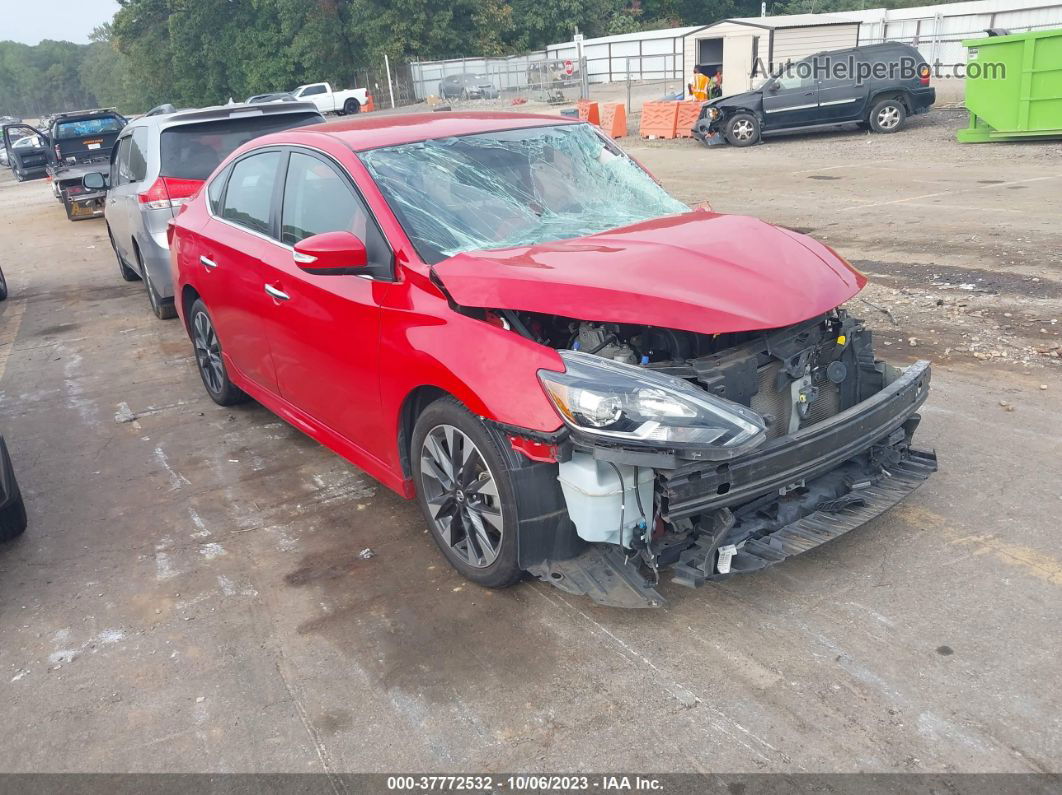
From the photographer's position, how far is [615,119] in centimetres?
2306

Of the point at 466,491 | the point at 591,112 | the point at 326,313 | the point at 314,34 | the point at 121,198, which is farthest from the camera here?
the point at 314,34

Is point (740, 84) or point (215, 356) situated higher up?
point (740, 84)

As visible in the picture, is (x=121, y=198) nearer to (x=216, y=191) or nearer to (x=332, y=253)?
(x=216, y=191)

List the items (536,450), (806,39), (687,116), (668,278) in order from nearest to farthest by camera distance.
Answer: (536,450)
(668,278)
(687,116)
(806,39)

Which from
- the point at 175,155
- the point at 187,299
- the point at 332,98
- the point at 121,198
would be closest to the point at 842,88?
the point at 175,155

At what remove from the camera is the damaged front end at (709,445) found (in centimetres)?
290

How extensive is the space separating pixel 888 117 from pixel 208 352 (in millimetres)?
16994

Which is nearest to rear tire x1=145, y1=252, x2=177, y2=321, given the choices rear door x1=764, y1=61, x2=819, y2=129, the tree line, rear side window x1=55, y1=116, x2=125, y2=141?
rear side window x1=55, y1=116, x2=125, y2=141

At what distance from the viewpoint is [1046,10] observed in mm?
31078

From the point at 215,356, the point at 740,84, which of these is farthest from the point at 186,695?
the point at 740,84

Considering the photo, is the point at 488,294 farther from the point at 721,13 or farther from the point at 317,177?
the point at 721,13

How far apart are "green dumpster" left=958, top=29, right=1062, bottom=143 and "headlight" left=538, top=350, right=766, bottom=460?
15155mm

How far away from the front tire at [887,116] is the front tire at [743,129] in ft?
7.91

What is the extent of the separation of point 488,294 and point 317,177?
4.85 ft
